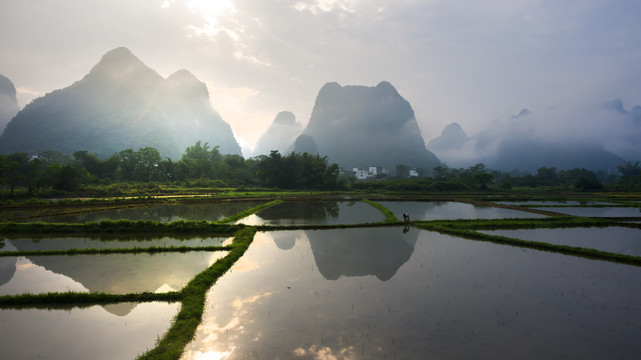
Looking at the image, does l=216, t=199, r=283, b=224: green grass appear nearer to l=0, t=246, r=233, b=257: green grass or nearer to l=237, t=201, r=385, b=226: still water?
l=237, t=201, r=385, b=226: still water

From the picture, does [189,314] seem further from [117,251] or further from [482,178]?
[482,178]

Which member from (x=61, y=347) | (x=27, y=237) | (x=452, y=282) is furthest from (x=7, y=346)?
(x=27, y=237)

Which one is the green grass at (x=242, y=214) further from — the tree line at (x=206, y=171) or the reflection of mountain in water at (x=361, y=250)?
the tree line at (x=206, y=171)

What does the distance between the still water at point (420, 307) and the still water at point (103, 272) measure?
2031 millimetres

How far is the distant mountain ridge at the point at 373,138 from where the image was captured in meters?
158

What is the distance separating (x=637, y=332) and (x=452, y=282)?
13.7 ft

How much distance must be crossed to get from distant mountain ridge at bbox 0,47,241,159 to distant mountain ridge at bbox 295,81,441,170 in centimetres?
6814

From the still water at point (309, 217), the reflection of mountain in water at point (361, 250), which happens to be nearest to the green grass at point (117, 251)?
the reflection of mountain in water at point (361, 250)

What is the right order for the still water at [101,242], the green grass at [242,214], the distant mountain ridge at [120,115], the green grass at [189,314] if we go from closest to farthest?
the green grass at [189,314] < the still water at [101,242] < the green grass at [242,214] < the distant mountain ridge at [120,115]

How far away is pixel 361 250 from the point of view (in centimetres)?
1295

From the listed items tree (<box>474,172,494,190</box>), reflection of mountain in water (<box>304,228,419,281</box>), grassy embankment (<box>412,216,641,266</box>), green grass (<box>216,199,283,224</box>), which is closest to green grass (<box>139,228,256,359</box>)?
reflection of mountain in water (<box>304,228,419,281</box>)

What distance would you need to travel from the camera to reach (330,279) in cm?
952

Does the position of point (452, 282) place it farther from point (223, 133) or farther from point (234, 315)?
point (223, 133)

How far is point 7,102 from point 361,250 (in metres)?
180
